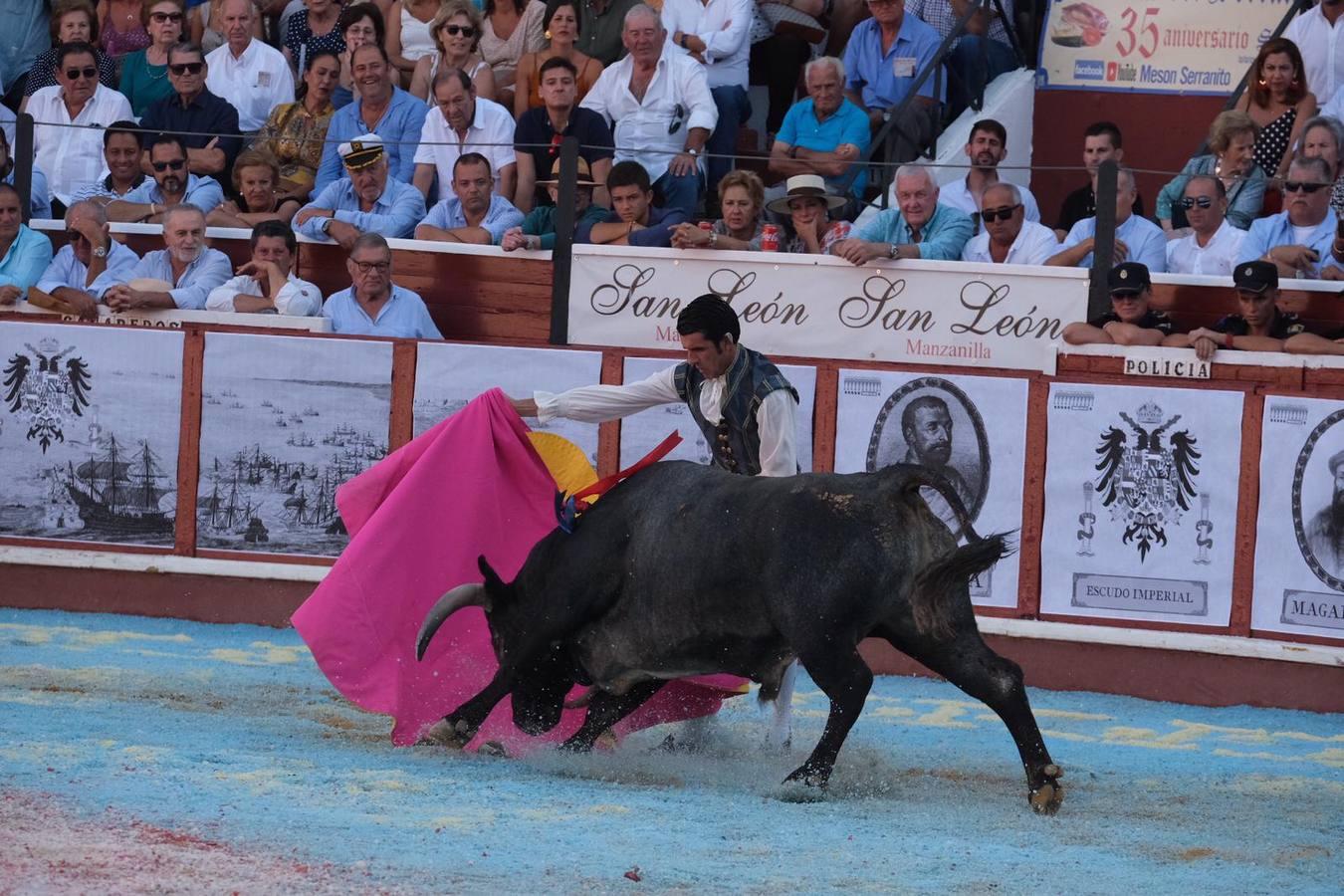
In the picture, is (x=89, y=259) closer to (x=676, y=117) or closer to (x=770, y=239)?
(x=676, y=117)

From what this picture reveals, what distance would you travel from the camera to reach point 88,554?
32.4 feet

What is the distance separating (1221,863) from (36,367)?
21.6 feet

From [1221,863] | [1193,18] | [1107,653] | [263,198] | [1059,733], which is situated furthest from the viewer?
[1193,18]

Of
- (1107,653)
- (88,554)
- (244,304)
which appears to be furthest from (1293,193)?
(88,554)

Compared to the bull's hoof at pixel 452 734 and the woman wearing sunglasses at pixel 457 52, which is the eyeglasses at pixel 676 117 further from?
the bull's hoof at pixel 452 734

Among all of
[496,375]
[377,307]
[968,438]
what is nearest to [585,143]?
[377,307]

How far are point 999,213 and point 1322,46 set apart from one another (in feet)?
8.65

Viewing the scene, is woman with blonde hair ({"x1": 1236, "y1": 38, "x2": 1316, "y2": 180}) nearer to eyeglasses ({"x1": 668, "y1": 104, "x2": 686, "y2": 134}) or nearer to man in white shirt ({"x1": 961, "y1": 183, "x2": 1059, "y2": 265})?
man in white shirt ({"x1": 961, "y1": 183, "x2": 1059, "y2": 265})

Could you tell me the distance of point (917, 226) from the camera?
9859 mm

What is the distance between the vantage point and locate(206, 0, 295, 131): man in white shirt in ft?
39.7

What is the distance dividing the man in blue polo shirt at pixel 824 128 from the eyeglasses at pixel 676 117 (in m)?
0.55

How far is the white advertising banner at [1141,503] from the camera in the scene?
346 inches

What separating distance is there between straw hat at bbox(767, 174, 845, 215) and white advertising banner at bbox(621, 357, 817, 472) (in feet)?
3.56

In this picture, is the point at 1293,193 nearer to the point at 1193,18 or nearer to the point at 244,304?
the point at 1193,18
